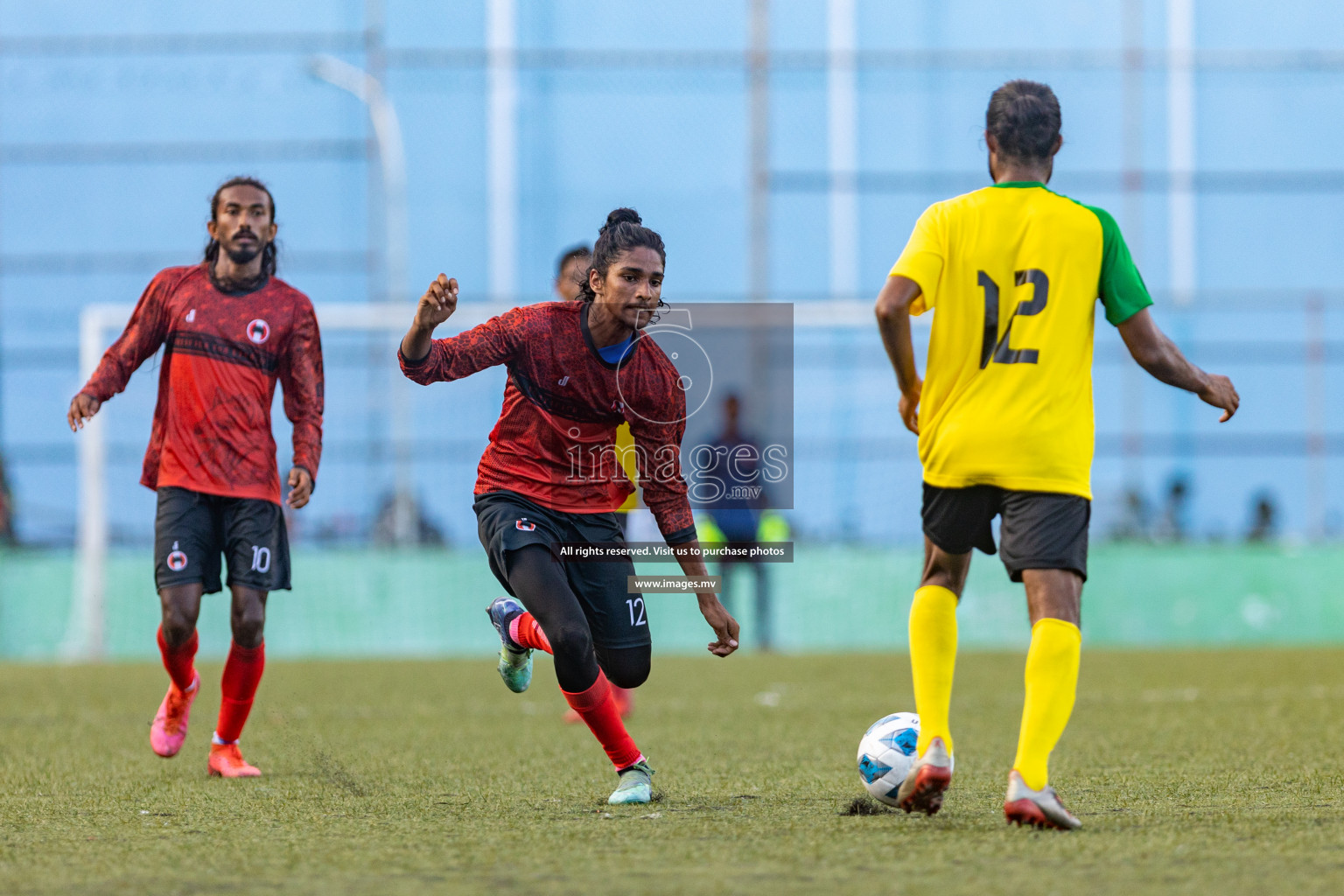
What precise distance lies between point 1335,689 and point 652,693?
12.2ft

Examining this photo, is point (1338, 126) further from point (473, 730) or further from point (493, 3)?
point (473, 730)

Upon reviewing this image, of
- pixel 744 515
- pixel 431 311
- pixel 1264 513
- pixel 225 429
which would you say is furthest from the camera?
pixel 1264 513

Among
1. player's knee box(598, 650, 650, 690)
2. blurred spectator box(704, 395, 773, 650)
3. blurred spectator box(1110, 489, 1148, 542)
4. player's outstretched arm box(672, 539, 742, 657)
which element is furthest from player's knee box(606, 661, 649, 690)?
blurred spectator box(1110, 489, 1148, 542)

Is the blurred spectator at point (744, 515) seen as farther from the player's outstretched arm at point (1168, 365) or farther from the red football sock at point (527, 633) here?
the player's outstretched arm at point (1168, 365)

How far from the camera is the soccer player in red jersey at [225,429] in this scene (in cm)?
557

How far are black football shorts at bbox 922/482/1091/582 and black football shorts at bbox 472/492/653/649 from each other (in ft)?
3.50

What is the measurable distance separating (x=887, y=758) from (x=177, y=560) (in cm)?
252

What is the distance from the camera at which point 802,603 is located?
1450cm

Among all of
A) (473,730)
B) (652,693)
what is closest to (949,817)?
(473,730)

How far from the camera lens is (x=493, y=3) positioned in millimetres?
21016

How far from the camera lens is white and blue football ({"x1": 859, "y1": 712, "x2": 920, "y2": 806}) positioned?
4309mm

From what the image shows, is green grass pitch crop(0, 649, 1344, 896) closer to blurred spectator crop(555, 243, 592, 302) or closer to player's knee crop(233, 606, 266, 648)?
player's knee crop(233, 606, 266, 648)

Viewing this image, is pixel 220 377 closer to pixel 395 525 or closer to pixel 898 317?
pixel 898 317

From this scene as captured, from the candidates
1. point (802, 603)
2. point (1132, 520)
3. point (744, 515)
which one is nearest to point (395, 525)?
point (744, 515)
